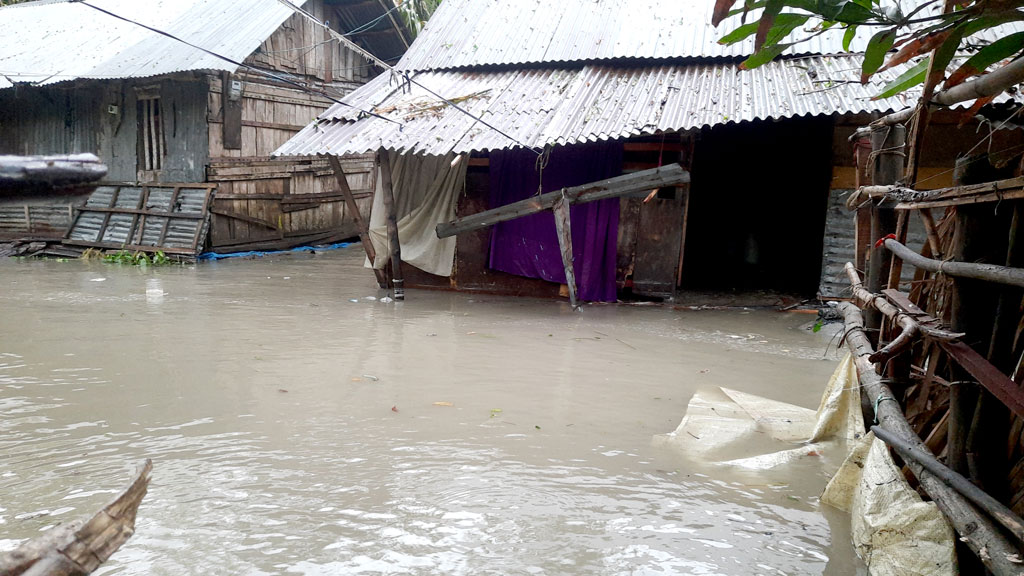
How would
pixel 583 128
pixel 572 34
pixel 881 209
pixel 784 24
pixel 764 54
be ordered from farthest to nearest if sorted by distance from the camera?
pixel 572 34
pixel 583 128
pixel 881 209
pixel 764 54
pixel 784 24

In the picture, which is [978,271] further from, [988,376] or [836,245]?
[836,245]

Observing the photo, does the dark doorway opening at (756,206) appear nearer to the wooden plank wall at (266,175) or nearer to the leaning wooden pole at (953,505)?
the wooden plank wall at (266,175)

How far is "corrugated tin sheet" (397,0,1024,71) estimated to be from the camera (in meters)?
9.81

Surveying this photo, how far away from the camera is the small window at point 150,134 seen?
1328 centimetres

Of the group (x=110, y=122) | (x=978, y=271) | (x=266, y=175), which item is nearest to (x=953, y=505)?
(x=978, y=271)

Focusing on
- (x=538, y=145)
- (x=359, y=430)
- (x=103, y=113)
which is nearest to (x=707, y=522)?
(x=359, y=430)

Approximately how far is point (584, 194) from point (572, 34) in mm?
3373

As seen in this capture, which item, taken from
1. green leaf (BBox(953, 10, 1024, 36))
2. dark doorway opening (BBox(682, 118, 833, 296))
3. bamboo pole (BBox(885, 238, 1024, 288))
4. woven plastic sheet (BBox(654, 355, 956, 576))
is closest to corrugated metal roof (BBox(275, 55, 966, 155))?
dark doorway opening (BBox(682, 118, 833, 296))

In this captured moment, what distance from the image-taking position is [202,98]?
1266cm

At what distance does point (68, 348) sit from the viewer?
20.6ft

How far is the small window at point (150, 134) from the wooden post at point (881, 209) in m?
12.8

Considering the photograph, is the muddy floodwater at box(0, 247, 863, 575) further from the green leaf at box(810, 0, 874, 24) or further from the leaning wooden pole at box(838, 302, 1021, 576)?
the green leaf at box(810, 0, 874, 24)

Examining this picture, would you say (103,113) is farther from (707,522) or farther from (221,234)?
(707,522)

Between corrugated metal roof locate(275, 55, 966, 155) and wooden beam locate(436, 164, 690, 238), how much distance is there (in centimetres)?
55
